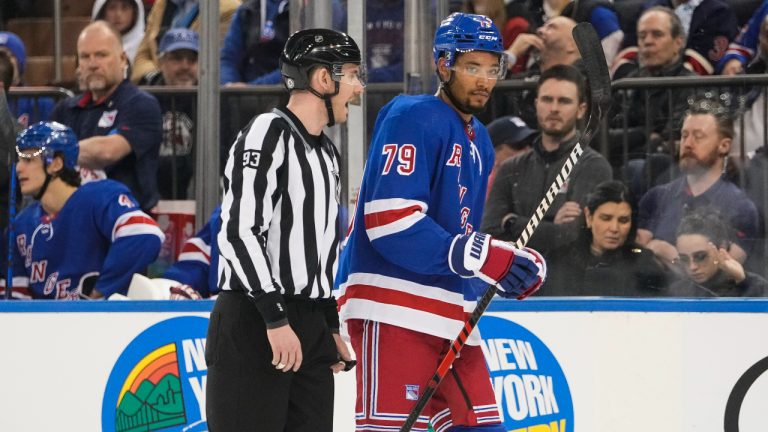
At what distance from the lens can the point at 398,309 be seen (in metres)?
2.65

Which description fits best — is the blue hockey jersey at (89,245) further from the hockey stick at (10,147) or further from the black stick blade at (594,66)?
the black stick blade at (594,66)

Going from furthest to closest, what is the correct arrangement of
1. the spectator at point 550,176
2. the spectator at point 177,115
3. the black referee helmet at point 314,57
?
the spectator at point 177,115 < the spectator at point 550,176 < the black referee helmet at point 314,57

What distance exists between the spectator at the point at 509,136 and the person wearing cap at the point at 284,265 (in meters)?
1.84

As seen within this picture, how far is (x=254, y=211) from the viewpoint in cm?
237

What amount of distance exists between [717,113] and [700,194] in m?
0.31

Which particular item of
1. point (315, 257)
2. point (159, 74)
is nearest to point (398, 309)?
point (315, 257)

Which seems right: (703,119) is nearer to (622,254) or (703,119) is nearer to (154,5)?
(622,254)

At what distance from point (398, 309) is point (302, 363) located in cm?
28

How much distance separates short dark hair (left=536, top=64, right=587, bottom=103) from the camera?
4250 millimetres

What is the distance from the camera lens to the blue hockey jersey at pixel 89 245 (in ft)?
13.7

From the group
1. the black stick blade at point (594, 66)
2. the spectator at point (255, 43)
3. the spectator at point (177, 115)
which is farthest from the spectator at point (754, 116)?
the spectator at point (177, 115)

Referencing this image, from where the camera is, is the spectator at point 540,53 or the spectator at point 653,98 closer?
the spectator at point 653,98

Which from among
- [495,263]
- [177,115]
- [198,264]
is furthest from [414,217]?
[177,115]

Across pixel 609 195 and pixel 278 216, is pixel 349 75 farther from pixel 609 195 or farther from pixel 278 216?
pixel 609 195
